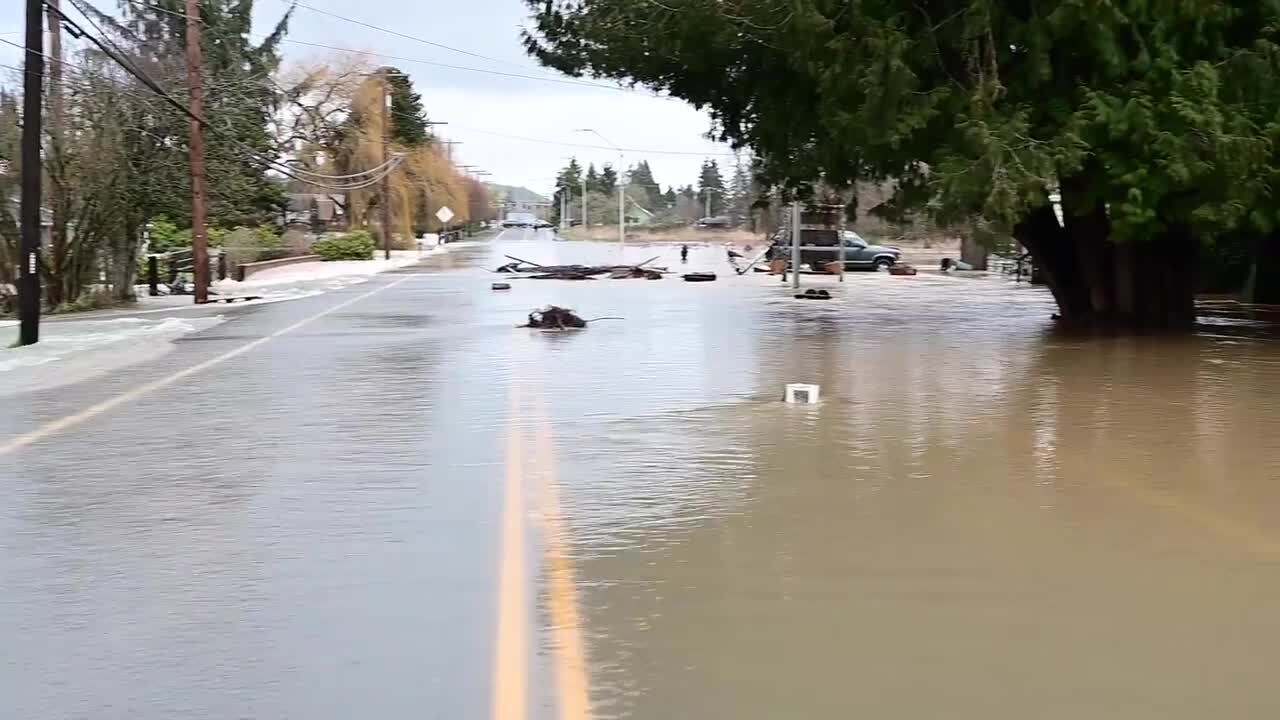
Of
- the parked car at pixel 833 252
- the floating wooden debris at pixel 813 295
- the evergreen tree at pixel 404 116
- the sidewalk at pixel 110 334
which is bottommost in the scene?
the sidewalk at pixel 110 334

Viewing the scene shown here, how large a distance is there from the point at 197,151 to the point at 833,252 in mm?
27905

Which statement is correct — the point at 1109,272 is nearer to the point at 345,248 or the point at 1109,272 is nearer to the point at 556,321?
the point at 556,321

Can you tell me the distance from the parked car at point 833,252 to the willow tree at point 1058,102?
26.8m

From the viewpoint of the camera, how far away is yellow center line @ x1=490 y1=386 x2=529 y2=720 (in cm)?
555

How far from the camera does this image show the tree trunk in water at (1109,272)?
24984 mm

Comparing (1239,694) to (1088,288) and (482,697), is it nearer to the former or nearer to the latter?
(482,697)

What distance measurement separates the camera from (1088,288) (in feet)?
86.6

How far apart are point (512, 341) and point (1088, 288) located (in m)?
11.2

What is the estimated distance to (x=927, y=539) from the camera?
27.5 ft

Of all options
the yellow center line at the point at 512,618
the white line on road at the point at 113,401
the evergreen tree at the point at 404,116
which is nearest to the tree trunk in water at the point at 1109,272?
the white line on road at the point at 113,401

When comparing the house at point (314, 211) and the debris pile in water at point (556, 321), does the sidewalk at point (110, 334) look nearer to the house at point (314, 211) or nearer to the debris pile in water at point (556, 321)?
the debris pile in water at point (556, 321)

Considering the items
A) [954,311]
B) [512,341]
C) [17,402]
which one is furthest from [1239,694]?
[954,311]

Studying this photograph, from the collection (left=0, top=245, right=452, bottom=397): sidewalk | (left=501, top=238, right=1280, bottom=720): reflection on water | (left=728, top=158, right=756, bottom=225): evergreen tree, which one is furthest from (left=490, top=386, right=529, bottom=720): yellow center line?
(left=728, top=158, right=756, bottom=225): evergreen tree

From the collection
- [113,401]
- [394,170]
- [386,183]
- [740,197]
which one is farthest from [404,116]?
[113,401]
